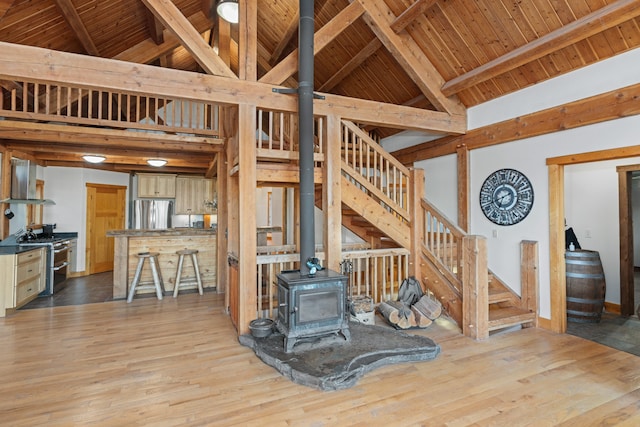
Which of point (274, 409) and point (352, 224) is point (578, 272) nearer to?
point (352, 224)

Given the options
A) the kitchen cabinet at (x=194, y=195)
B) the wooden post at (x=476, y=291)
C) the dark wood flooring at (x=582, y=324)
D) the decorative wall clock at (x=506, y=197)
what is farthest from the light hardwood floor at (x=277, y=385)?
the kitchen cabinet at (x=194, y=195)

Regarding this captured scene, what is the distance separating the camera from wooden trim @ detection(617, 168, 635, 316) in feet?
15.5

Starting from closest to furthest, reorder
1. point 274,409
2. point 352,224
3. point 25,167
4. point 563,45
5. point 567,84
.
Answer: point 274,409 → point 563,45 → point 567,84 → point 352,224 → point 25,167

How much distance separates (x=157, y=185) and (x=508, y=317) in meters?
8.58

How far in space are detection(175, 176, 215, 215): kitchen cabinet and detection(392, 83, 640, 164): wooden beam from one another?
6.51 meters

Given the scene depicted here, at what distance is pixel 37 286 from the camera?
5379 millimetres

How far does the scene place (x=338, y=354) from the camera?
3117mm

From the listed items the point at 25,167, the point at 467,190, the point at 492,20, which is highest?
the point at 492,20

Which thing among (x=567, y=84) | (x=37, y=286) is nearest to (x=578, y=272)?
(x=567, y=84)

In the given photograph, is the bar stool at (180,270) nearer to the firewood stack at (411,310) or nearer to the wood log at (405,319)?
the firewood stack at (411,310)

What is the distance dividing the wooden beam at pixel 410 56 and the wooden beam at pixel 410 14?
125 millimetres

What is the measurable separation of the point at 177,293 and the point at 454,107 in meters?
5.67

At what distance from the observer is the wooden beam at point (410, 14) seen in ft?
13.1

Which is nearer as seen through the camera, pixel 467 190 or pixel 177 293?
pixel 467 190
